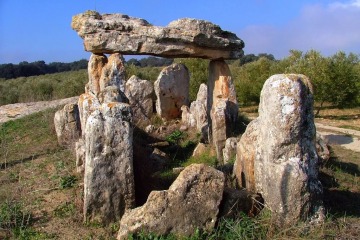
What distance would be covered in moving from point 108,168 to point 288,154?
2.66m

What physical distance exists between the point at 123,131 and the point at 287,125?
2478 millimetres

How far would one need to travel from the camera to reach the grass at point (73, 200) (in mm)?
6199

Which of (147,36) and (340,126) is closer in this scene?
(147,36)

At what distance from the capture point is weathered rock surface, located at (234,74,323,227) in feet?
20.7

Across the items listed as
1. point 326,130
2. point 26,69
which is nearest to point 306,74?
point 326,130

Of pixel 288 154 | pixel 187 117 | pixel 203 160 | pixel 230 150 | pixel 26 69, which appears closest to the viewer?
pixel 288 154

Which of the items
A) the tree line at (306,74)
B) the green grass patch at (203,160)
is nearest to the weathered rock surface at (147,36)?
the green grass patch at (203,160)

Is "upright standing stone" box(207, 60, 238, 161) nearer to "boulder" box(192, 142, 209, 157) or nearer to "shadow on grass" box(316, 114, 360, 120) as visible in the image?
"boulder" box(192, 142, 209, 157)

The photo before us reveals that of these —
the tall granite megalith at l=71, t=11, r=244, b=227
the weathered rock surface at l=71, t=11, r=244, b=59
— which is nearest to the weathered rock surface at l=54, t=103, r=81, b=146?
the tall granite megalith at l=71, t=11, r=244, b=227

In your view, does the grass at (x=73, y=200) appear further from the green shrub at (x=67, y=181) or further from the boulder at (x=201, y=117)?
the boulder at (x=201, y=117)

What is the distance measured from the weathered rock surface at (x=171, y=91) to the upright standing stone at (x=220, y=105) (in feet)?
5.82

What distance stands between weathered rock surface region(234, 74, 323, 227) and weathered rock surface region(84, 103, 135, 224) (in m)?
2.06

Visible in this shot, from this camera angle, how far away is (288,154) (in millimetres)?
6430

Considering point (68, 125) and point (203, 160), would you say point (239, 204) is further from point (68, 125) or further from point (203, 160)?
point (68, 125)
